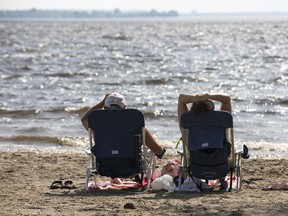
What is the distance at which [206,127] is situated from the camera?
345 inches

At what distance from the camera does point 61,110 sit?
18516 mm

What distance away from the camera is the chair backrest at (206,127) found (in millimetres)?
8703

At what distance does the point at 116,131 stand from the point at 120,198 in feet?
2.51

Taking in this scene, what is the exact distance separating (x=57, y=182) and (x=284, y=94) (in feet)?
44.3

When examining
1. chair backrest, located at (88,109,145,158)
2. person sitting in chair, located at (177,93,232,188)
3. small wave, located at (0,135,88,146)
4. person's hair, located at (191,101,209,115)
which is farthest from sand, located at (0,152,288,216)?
small wave, located at (0,135,88,146)

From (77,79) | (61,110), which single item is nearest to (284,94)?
(61,110)

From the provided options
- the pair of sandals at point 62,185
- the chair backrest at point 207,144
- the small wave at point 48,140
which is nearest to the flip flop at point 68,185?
the pair of sandals at point 62,185

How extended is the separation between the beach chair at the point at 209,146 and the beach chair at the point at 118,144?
1.39 ft

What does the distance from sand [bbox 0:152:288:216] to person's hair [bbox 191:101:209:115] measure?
784mm

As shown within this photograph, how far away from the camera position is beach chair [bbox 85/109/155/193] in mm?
8898

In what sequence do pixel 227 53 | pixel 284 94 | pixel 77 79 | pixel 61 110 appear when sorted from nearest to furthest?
pixel 61 110 → pixel 284 94 → pixel 77 79 → pixel 227 53

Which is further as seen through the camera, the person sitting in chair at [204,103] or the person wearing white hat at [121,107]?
the person wearing white hat at [121,107]

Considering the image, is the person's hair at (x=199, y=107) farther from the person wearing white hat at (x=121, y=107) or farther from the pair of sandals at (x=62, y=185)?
the pair of sandals at (x=62, y=185)

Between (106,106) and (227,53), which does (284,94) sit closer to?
(106,106)
